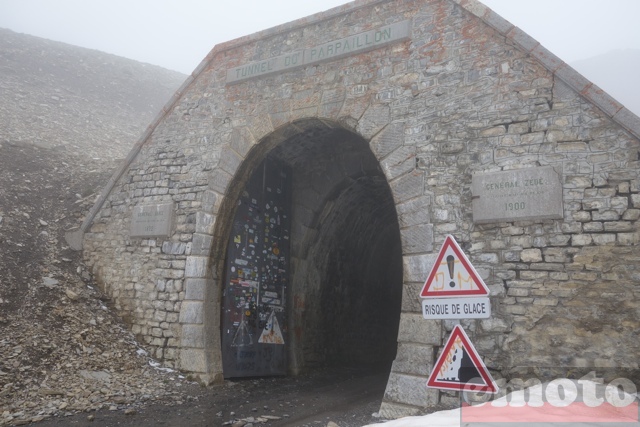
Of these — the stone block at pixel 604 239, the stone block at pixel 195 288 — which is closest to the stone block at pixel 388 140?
the stone block at pixel 604 239

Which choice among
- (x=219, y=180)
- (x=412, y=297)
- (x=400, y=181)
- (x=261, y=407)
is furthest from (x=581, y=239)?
(x=219, y=180)

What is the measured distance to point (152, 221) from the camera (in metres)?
8.42

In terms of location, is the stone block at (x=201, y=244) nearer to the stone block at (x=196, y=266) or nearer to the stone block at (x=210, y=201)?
the stone block at (x=196, y=266)

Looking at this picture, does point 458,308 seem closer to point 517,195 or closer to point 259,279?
point 517,195

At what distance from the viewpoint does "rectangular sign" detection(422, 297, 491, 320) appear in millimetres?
3773

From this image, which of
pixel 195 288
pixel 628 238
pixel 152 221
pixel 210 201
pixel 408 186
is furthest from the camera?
pixel 152 221

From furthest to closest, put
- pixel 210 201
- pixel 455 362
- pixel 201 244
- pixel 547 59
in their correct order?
pixel 210 201
pixel 201 244
pixel 547 59
pixel 455 362

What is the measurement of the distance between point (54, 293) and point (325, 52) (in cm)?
530

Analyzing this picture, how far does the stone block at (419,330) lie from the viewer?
19.2 ft

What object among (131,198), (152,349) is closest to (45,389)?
(152,349)

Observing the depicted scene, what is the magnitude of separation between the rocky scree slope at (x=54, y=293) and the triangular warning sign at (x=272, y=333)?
1.67m

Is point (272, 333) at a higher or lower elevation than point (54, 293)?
lower

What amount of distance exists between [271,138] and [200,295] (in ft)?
8.41

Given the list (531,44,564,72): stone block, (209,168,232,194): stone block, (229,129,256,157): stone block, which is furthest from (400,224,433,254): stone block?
(209,168,232,194): stone block
